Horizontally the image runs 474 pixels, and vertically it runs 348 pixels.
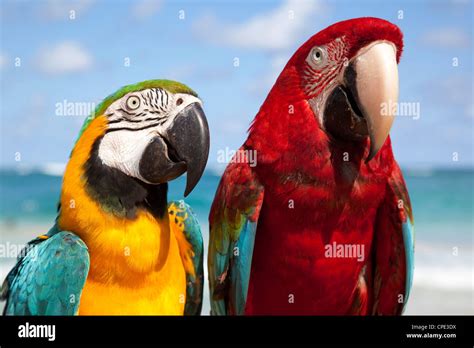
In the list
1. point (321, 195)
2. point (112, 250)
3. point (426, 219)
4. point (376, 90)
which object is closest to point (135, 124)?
point (112, 250)

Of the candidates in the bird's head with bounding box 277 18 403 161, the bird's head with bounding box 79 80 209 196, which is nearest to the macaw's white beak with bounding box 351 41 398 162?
the bird's head with bounding box 277 18 403 161

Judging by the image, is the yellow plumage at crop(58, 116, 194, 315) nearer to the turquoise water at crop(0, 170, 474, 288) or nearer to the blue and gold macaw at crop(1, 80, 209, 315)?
the blue and gold macaw at crop(1, 80, 209, 315)

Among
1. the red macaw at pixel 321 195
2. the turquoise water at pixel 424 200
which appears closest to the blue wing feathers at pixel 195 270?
the red macaw at pixel 321 195

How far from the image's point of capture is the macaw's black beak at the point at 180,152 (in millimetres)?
2121

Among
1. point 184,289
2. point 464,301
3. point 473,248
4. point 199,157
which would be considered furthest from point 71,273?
point 473,248

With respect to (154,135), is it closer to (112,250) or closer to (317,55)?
(112,250)

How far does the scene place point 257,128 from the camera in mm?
2186

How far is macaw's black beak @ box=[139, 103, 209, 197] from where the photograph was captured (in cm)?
212

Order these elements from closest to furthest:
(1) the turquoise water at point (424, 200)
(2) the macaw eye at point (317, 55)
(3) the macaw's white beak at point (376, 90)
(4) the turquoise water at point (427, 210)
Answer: (3) the macaw's white beak at point (376, 90)
(2) the macaw eye at point (317, 55)
(4) the turquoise water at point (427, 210)
(1) the turquoise water at point (424, 200)

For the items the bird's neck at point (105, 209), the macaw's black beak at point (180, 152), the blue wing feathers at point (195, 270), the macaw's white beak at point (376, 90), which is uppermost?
the macaw's white beak at point (376, 90)

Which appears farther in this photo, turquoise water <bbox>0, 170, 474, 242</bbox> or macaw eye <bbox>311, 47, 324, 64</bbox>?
turquoise water <bbox>0, 170, 474, 242</bbox>

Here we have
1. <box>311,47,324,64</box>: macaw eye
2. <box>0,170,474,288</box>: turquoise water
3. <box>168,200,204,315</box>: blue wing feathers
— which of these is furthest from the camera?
<box>0,170,474,288</box>: turquoise water

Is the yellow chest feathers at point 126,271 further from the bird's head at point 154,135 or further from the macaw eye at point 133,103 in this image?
the macaw eye at point 133,103
